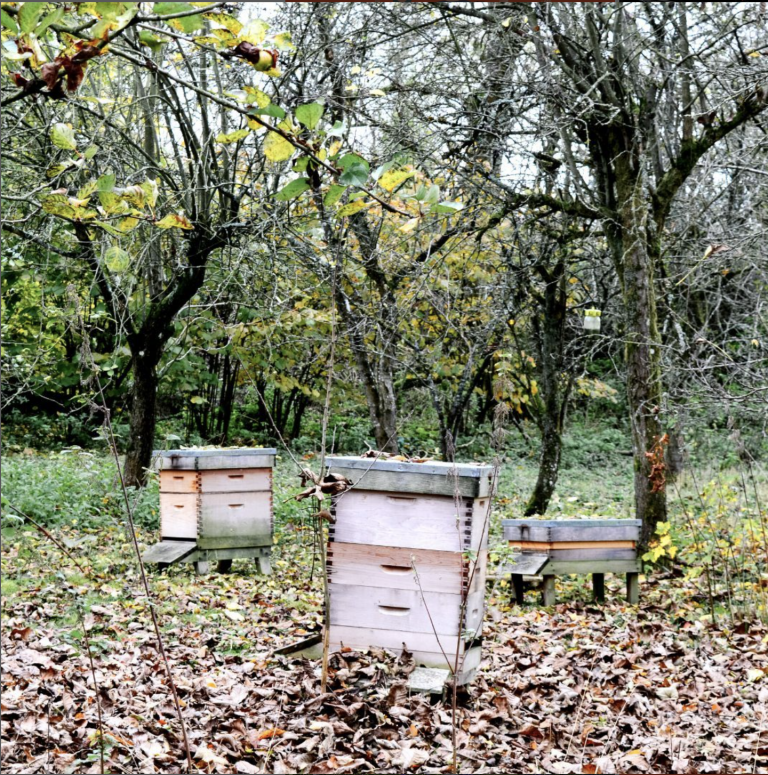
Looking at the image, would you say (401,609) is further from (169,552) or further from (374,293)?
(374,293)

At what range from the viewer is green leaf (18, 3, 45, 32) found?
1.58 metres

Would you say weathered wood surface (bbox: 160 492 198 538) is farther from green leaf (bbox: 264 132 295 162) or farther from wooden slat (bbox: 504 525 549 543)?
green leaf (bbox: 264 132 295 162)

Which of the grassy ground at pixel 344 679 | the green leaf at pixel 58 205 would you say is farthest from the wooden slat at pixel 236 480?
the green leaf at pixel 58 205

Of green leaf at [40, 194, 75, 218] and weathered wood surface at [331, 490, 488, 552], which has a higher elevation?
green leaf at [40, 194, 75, 218]

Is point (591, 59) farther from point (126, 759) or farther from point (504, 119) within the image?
point (126, 759)

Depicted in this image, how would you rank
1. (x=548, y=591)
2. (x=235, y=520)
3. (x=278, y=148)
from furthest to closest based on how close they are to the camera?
(x=235, y=520) < (x=548, y=591) < (x=278, y=148)

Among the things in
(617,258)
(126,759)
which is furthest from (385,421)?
(126,759)

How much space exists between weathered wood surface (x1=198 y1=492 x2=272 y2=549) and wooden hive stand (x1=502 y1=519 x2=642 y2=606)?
6.72 ft

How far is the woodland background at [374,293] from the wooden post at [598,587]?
310 mm

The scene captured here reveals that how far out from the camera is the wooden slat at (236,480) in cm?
679

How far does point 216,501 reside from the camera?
6.86 m

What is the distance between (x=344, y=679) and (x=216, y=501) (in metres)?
3.21

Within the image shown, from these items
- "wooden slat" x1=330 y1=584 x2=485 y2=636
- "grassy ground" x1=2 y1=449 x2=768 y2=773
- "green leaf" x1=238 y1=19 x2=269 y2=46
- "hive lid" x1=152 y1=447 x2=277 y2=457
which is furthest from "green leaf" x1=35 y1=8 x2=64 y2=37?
"hive lid" x1=152 y1=447 x2=277 y2=457

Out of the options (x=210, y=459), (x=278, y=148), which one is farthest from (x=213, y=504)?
(x=278, y=148)
